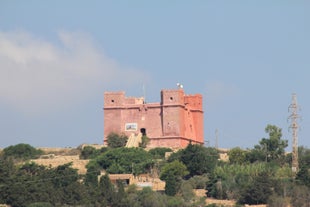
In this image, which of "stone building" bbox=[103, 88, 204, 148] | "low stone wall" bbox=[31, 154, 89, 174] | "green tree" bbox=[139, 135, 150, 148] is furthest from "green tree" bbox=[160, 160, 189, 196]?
"stone building" bbox=[103, 88, 204, 148]

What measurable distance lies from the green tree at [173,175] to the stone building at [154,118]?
6.95m

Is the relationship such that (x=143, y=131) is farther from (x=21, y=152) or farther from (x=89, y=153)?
(x=21, y=152)

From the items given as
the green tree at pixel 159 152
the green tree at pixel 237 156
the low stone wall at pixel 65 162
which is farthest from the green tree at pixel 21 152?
the green tree at pixel 237 156

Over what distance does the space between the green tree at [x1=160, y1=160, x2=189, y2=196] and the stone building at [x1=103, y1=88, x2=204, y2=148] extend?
6.95 meters

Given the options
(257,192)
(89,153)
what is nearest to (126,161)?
(89,153)

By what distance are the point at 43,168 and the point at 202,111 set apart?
14072 mm

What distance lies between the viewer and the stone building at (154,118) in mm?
70250

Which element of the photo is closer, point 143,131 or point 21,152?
point 143,131

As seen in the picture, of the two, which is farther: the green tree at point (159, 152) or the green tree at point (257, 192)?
the green tree at point (159, 152)

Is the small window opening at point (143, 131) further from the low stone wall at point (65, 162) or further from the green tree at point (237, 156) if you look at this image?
the green tree at point (237, 156)

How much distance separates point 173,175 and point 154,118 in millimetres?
9938

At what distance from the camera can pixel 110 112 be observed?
71250mm

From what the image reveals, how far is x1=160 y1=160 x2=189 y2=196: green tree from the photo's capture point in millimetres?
59281

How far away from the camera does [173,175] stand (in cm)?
6116
